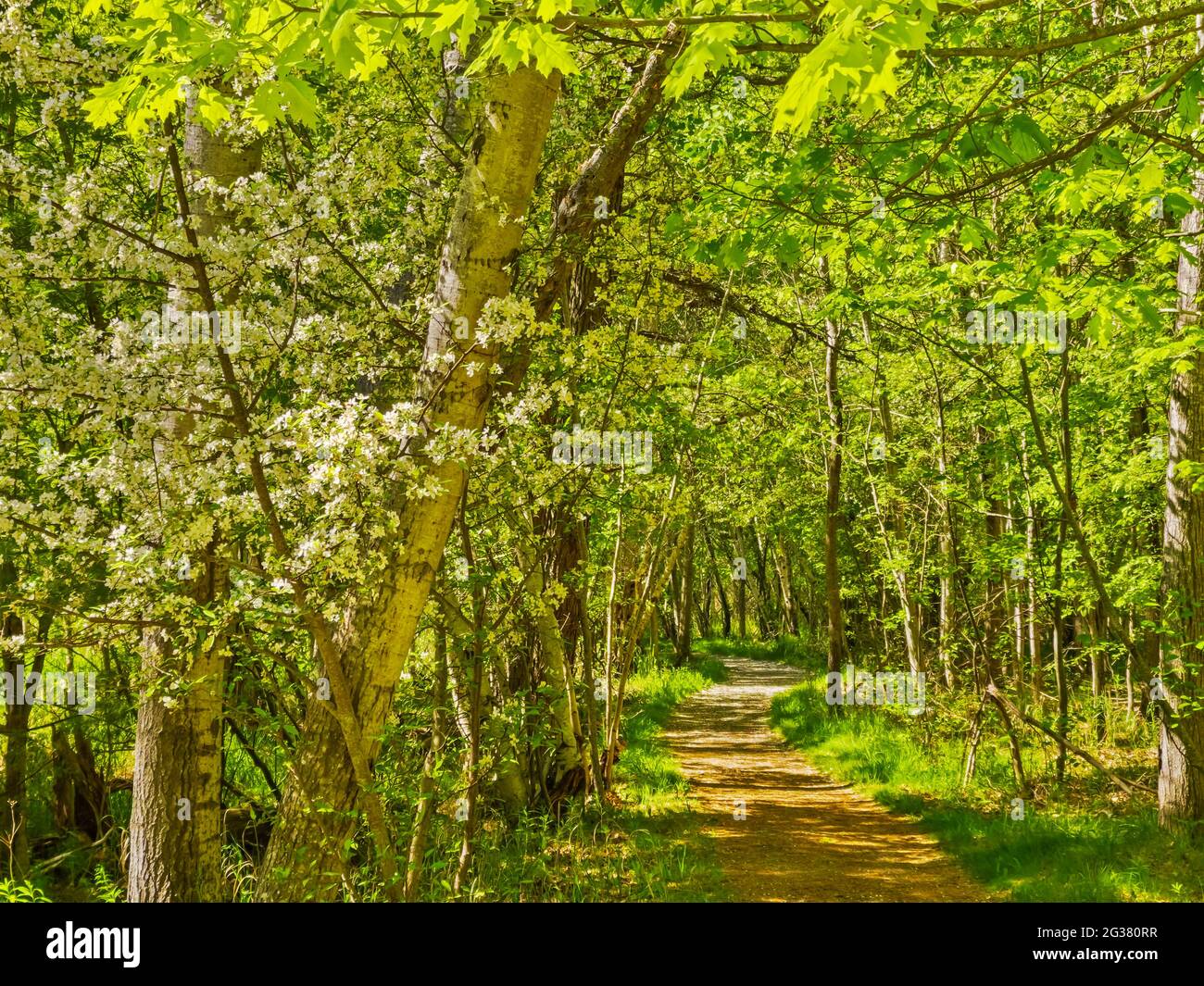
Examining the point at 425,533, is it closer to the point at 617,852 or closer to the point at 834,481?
the point at 617,852

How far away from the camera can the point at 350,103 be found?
5.05m

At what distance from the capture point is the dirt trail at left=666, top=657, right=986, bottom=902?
6.40 m

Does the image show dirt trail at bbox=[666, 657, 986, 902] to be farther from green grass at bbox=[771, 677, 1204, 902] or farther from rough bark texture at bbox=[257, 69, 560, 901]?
rough bark texture at bbox=[257, 69, 560, 901]

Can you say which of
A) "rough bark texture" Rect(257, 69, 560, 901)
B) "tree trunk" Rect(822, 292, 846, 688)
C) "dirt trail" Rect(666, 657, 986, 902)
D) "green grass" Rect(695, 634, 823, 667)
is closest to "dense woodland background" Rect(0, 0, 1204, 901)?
"rough bark texture" Rect(257, 69, 560, 901)

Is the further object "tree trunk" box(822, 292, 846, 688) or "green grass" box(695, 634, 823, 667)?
"green grass" box(695, 634, 823, 667)

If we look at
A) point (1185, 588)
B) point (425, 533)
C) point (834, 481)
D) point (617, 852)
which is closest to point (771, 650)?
point (834, 481)

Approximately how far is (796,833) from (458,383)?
20.1 ft

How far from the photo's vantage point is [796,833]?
25.8 feet

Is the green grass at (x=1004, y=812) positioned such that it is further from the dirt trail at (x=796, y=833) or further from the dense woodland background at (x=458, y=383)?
the dirt trail at (x=796, y=833)

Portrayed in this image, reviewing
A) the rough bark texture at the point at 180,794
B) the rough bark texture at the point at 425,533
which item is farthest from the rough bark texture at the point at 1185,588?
the rough bark texture at the point at 180,794

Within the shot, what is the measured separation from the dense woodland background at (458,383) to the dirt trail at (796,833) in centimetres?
38

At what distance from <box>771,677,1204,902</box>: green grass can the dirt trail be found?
0.26 m

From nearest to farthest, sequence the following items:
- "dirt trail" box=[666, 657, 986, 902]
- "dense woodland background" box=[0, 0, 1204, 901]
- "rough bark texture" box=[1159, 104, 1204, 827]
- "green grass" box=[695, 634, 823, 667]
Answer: "dense woodland background" box=[0, 0, 1204, 901] → "dirt trail" box=[666, 657, 986, 902] → "rough bark texture" box=[1159, 104, 1204, 827] → "green grass" box=[695, 634, 823, 667]

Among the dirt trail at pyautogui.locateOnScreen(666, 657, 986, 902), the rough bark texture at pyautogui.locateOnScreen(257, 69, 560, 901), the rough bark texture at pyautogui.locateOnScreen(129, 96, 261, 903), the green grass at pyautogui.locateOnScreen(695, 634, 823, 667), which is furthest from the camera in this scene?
the green grass at pyautogui.locateOnScreen(695, 634, 823, 667)
